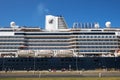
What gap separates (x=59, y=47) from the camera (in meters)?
93.2

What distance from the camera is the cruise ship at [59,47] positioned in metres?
86.6

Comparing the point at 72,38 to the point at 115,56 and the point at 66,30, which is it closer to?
the point at 66,30

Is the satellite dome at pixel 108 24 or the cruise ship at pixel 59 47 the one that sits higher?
the satellite dome at pixel 108 24

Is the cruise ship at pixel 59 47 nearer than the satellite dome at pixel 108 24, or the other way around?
the cruise ship at pixel 59 47

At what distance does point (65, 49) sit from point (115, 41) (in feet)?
45.4

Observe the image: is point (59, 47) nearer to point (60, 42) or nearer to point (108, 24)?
point (60, 42)

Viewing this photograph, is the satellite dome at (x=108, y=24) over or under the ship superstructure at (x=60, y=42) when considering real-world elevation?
over

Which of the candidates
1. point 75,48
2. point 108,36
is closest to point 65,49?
point 75,48

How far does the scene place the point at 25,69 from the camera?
282 ft

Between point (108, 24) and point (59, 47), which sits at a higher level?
point (108, 24)

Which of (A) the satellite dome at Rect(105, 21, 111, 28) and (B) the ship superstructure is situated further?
(A) the satellite dome at Rect(105, 21, 111, 28)

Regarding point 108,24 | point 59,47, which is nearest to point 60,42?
point 59,47

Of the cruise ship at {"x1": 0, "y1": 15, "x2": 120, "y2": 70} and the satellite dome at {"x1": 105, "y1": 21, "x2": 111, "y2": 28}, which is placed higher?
the satellite dome at {"x1": 105, "y1": 21, "x2": 111, "y2": 28}

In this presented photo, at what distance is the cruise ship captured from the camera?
86.6 m
